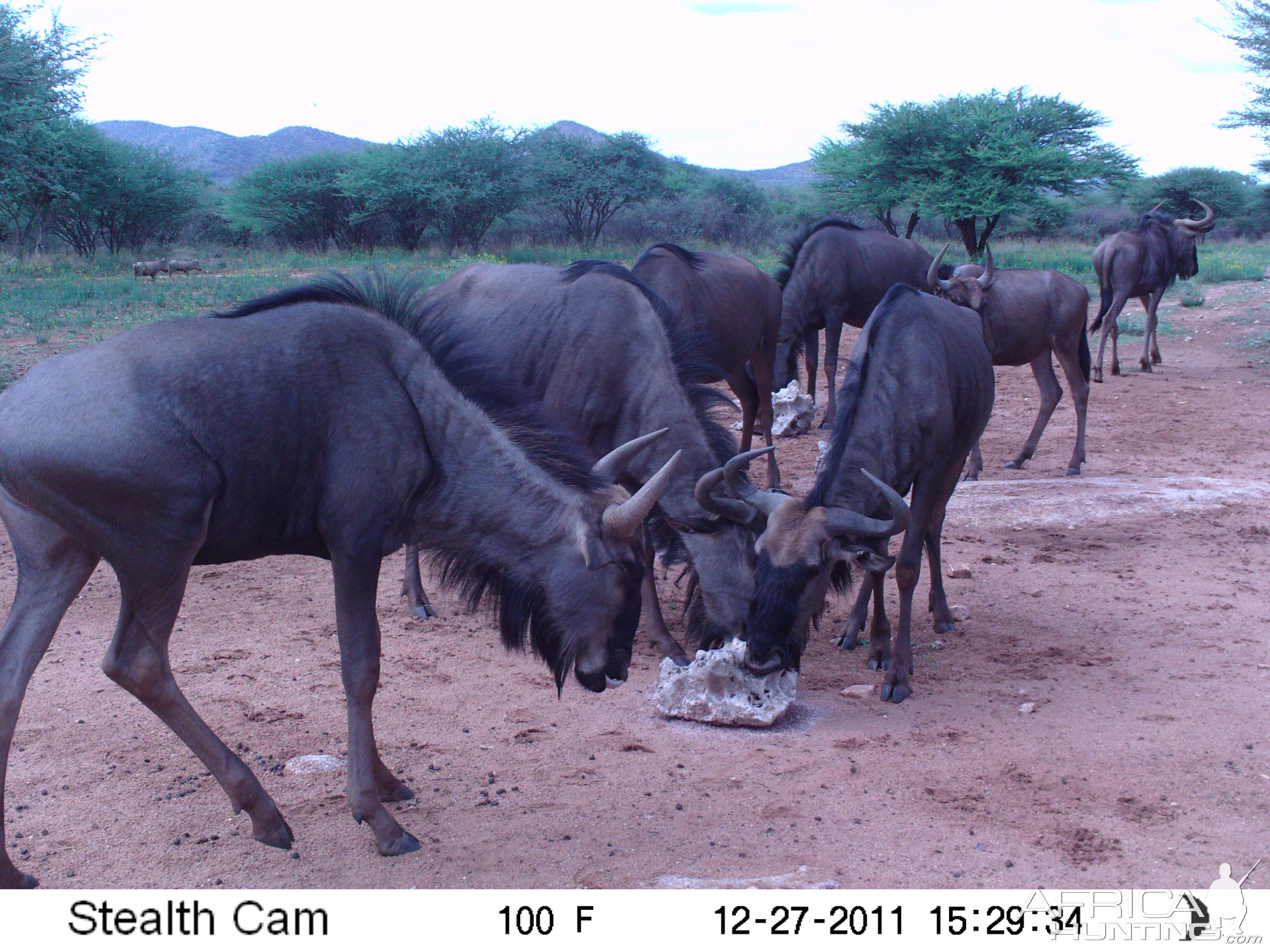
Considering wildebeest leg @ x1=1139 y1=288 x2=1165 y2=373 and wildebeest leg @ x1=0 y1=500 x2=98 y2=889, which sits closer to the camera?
wildebeest leg @ x1=0 y1=500 x2=98 y2=889

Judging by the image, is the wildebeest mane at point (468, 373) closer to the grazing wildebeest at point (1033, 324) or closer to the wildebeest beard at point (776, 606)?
the wildebeest beard at point (776, 606)

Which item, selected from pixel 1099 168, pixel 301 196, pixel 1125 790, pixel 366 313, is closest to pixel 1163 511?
pixel 1125 790

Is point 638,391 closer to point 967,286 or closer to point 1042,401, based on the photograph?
point 967,286

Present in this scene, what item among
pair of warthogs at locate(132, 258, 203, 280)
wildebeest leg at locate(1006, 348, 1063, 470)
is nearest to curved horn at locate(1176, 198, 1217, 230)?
wildebeest leg at locate(1006, 348, 1063, 470)

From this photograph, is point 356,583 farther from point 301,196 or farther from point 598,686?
point 301,196

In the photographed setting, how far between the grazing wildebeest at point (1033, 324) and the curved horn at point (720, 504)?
15.8ft

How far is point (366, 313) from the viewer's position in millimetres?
3598

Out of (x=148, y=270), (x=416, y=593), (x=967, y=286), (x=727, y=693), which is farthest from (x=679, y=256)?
(x=148, y=270)

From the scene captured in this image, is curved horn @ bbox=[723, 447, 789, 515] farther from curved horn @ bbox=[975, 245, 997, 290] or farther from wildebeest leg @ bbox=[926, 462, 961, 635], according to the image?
curved horn @ bbox=[975, 245, 997, 290]

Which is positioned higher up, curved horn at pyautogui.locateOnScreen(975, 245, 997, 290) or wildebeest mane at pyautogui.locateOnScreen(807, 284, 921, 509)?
curved horn at pyautogui.locateOnScreen(975, 245, 997, 290)

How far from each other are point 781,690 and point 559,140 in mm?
37082

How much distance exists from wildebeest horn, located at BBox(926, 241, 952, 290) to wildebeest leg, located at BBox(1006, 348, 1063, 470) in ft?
4.14

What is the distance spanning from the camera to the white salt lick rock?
445cm

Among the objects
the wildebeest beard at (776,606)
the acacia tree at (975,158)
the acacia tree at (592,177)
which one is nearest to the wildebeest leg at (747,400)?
the wildebeest beard at (776,606)
